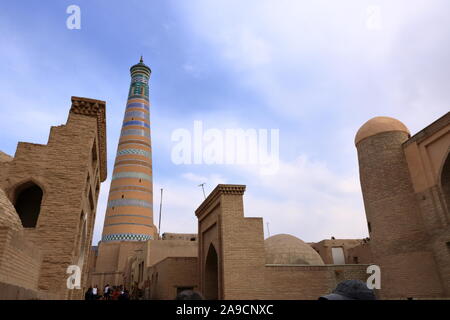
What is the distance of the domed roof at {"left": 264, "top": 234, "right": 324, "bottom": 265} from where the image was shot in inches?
605

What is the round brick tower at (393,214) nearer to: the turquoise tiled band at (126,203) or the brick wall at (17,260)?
the brick wall at (17,260)

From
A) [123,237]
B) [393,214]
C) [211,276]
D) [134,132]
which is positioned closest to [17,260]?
[211,276]

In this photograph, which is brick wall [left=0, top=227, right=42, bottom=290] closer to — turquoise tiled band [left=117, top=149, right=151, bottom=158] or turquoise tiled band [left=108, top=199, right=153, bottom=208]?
turquoise tiled band [left=108, top=199, right=153, bottom=208]

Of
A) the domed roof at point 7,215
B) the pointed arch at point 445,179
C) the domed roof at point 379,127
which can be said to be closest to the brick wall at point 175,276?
the domed roof at point 379,127

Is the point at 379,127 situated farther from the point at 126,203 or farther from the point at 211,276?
the point at 126,203

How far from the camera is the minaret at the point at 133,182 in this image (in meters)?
26.3

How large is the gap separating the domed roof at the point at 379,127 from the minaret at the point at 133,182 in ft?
58.3

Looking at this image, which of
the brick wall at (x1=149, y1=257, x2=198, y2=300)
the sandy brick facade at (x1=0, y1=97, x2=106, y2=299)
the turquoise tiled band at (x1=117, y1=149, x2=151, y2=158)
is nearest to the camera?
the sandy brick facade at (x1=0, y1=97, x2=106, y2=299)

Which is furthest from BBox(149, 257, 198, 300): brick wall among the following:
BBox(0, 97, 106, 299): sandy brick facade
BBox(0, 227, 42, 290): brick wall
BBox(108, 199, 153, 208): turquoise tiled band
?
BBox(108, 199, 153, 208): turquoise tiled band

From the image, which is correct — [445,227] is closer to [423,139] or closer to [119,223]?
[423,139]

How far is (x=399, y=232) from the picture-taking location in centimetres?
1263

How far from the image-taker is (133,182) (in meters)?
27.3

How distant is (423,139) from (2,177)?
13.6 metres
